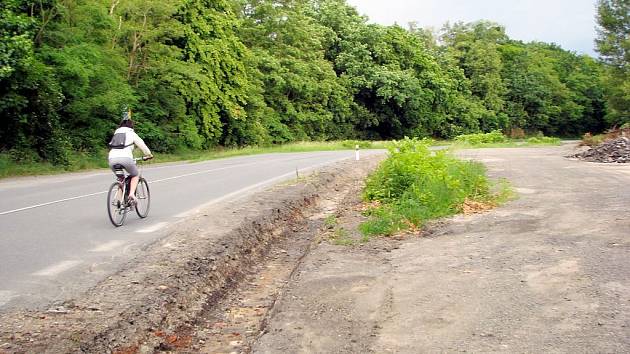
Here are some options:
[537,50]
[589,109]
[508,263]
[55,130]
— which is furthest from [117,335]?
[537,50]

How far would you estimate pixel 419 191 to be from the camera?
11789 mm

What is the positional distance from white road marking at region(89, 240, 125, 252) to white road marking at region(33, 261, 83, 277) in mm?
802

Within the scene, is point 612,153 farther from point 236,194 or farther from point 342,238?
point 342,238

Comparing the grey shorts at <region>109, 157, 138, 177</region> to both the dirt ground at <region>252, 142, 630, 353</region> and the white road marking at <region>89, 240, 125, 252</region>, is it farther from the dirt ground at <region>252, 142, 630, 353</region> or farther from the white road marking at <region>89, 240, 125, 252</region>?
the dirt ground at <region>252, 142, 630, 353</region>

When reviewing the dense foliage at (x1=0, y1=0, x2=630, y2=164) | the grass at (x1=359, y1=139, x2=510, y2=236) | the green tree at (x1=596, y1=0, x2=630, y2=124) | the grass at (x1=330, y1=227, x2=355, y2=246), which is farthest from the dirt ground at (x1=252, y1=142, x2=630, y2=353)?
the green tree at (x1=596, y1=0, x2=630, y2=124)

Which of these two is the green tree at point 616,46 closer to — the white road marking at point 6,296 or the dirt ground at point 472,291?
the dirt ground at point 472,291

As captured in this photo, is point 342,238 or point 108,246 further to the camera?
point 342,238

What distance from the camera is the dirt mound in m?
23.0

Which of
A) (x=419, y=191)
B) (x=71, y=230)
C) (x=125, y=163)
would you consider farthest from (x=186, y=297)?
(x=419, y=191)

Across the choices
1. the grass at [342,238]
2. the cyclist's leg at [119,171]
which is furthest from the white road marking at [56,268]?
the grass at [342,238]

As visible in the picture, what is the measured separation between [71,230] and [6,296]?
3750 mm

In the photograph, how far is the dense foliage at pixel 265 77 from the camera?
1019 inches

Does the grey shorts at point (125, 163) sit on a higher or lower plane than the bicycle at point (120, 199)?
higher

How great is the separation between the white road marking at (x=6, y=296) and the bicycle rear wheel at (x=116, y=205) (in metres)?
3.91
